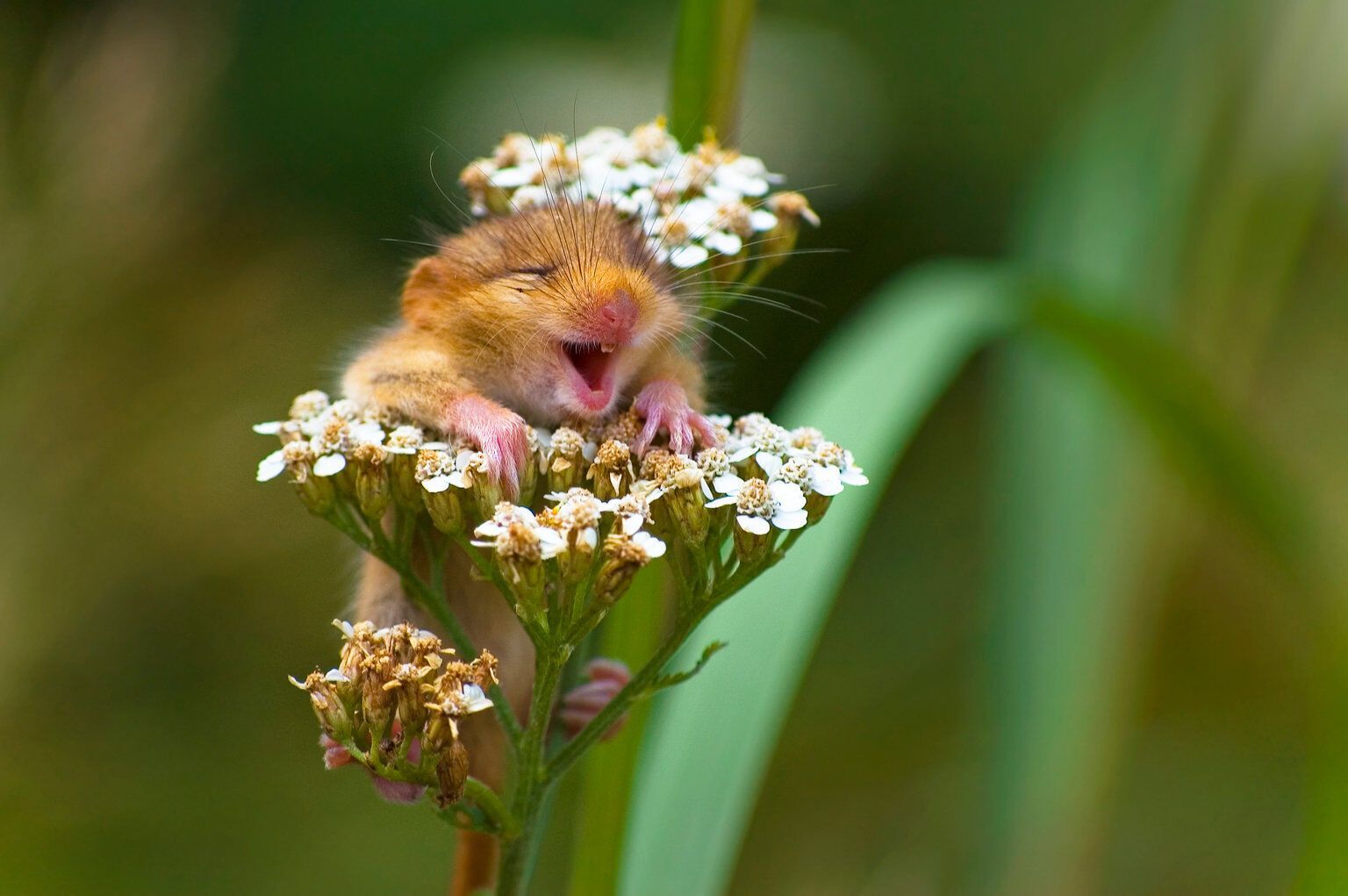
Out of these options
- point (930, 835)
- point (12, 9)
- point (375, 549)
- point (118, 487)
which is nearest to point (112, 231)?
point (118, 487)

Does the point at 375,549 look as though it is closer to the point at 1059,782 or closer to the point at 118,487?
the point at 1059,782

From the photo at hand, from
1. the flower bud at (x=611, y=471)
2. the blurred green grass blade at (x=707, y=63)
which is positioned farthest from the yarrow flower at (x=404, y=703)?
the blurred green grass blade at (x=707, y=63)

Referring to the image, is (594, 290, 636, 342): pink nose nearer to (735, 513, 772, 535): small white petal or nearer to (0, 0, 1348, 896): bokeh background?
(735, 513, 772, 535): small white petal

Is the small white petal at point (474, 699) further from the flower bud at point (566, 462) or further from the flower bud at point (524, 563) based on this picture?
the flower bud at point (566, 462)

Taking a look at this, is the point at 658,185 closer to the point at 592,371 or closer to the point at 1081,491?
the point at 592,371

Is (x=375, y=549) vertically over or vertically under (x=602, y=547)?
under

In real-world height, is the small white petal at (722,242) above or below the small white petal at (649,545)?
above

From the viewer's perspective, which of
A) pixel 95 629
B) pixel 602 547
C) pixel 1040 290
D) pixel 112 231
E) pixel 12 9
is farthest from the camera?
pixel 12 9
